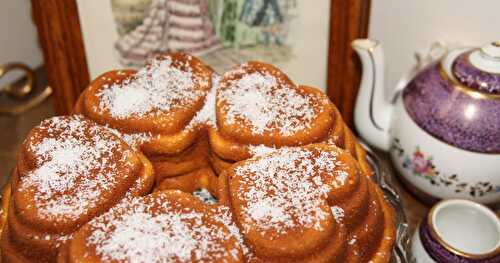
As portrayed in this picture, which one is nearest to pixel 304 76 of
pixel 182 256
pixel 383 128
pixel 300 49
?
pixel 300 49

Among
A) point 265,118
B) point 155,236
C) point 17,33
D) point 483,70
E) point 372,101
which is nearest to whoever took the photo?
point 155,236

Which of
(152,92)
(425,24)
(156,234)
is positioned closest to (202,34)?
(152,92)

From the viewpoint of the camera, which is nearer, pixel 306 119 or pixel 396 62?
pixel 306 119

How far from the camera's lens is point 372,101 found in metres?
1.12

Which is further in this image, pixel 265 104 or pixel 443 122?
pixel 443 122

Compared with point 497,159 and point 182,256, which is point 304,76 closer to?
point 497,159

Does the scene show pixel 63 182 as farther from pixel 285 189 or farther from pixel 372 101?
pixel 372 101

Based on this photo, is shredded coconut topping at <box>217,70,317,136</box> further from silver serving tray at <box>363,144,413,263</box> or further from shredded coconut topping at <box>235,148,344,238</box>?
silver serving tray at <box>363,144,413,263</box>

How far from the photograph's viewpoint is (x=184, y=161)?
0.92 meters

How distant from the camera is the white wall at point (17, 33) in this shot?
4.29 ft

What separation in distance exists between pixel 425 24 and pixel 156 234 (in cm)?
75

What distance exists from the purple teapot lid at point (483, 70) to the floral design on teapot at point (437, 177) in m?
0.14

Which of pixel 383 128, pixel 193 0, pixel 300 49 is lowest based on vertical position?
pixel 383 128

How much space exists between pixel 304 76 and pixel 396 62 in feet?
0.71
